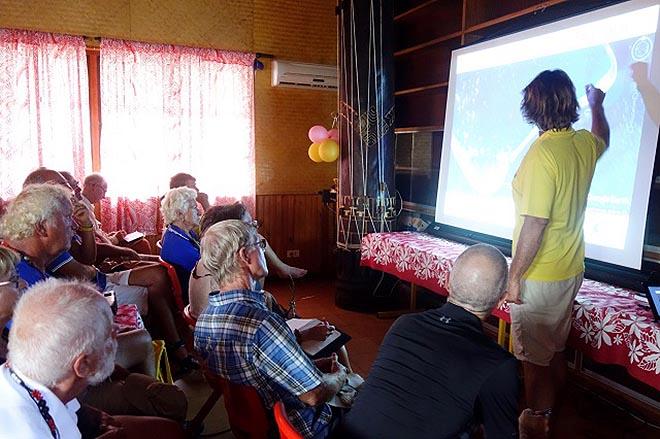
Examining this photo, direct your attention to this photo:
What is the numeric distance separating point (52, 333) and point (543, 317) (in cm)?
179

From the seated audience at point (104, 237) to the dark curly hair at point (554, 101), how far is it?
2.76 meters

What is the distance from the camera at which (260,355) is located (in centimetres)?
141

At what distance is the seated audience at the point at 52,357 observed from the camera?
3.35 ft

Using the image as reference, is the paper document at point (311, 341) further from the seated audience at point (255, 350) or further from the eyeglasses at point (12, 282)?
the eyeglasses at point (12, 282)

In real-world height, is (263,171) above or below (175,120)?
below

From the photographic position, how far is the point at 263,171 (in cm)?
505

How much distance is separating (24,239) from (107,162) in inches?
99.6

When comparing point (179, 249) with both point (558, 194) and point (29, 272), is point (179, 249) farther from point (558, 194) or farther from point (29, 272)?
point (558, 194)

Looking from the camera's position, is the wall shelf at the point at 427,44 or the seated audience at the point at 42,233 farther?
the wall shelf at the point at 427,44

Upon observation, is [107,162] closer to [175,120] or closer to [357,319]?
[175,120]

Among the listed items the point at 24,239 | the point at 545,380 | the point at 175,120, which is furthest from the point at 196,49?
the point at 545,380

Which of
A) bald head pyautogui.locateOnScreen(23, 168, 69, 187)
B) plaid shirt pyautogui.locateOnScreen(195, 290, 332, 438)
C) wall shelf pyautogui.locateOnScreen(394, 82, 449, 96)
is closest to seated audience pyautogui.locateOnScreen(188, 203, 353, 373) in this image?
plaid shirt pyautogui.locateOnScreen(195, 290, 332, 438)

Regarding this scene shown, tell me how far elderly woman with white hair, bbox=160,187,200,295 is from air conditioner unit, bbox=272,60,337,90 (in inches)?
84.3

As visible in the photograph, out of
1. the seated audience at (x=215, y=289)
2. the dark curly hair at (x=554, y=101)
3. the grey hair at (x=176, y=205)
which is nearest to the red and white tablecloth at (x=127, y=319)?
the seated audience at (x=215, y=289)
